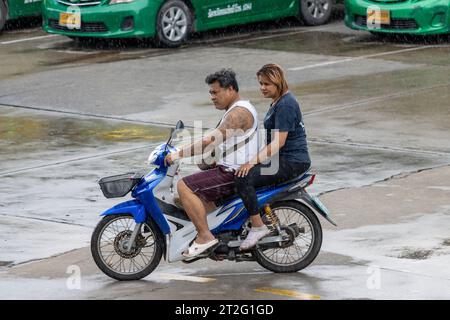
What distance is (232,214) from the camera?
9.20 metres

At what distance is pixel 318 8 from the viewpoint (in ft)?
72.4

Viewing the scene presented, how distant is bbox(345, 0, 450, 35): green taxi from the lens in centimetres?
1920

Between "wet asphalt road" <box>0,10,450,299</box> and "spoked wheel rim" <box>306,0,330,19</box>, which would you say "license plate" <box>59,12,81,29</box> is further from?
"spoked wheel rim" <box>306,0,330,19</box>

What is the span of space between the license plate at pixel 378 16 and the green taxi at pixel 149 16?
7.31 ft

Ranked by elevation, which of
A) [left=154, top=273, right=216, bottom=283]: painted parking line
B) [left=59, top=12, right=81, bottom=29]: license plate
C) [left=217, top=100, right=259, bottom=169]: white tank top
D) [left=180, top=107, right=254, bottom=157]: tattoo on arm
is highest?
[left=180, top=107, right=254, bottom=157]: tattoo on arm

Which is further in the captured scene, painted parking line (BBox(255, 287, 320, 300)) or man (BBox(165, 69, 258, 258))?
man (BBox(165, 69, 258, 258))

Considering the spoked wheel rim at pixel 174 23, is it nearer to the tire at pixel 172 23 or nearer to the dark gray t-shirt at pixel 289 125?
the tire at pixel 172 23

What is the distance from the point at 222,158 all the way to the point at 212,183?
197mm

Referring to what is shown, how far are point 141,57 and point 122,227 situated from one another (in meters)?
10.2

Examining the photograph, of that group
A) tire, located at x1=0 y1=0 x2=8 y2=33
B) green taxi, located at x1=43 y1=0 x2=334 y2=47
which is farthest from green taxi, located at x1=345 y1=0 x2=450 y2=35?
tire, located at x1=0 y1=0 x2=8 y2=33

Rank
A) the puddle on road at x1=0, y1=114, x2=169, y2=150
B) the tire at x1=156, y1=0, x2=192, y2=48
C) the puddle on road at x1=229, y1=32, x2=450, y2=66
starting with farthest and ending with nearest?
the tire at x1=156, y1=0, x2=192, y2=48, the puddle on road at x1=229, y1=32, x2=450, y2=66, the puddle on road at x1=0, y1=114, x2=169, y2=150

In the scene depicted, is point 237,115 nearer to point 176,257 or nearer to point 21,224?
point 176,257

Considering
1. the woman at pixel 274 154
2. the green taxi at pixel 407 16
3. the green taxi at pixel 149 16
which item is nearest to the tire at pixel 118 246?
the woman at pixel 274 154
